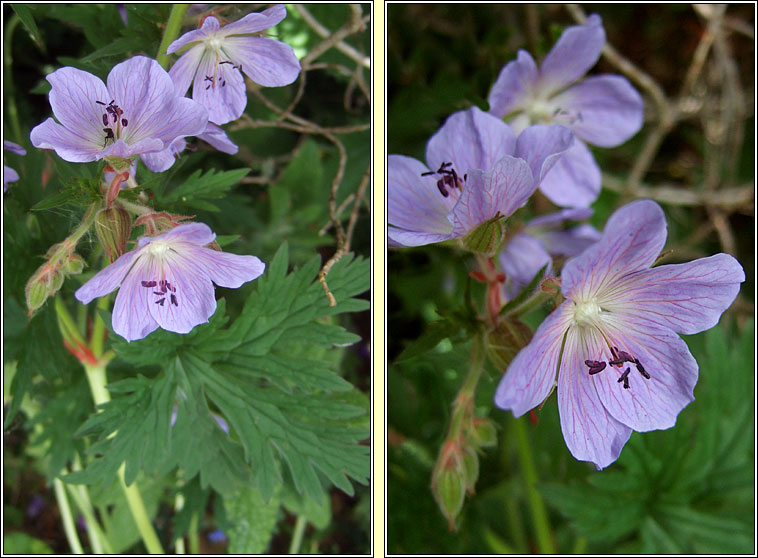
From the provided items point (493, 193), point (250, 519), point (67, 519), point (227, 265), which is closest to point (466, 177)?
point (493, 193)

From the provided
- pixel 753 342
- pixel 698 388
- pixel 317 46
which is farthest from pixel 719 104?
pixel 317 46

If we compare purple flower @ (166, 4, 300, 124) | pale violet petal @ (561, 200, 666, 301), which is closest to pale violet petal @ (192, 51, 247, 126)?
purple flower @ (166, 4, 300, 124)

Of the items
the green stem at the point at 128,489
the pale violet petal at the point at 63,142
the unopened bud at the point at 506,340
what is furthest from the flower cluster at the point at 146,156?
the unopened bud at the point at 506,340

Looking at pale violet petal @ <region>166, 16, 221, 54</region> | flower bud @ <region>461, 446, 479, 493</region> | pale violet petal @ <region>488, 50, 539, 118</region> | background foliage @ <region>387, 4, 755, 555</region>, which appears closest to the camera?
pale violet petal @ <region>166, 16, 221, 54</region>

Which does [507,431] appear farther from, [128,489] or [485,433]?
[128,489]

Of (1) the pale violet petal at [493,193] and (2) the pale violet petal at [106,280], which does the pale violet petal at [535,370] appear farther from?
(2) the pale violet petal at [106,280]

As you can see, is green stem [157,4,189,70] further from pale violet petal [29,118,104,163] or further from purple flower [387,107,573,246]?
purple flower [387,107,573,246]

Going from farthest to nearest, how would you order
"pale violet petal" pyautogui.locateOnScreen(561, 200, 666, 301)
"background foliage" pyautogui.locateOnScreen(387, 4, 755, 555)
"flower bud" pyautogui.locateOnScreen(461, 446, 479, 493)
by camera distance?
"background foliage" pyautogui.locateOnScreen(387, 4, 755, 555) → "flower bud" pyautogui.locateOnScreen(461, 446, 479, 493) → "pale violet petal" pyautogui.locateOnScreen(561, 200, 666, 301)
